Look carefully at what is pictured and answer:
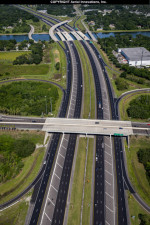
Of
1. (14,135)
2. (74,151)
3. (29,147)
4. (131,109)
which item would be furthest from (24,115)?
(131,109)

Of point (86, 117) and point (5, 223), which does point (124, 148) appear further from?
point (5, 223)

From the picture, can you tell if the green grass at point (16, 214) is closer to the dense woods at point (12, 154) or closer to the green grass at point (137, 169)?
the dense woods at point (12, 154)

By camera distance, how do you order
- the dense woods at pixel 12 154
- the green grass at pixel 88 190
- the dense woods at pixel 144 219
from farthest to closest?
the dense woods at pixel 12 154
the green grass at pixel 88 190
the dense woods at pixel 144 219

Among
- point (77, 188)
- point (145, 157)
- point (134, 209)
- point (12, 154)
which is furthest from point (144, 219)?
point (12, 154)

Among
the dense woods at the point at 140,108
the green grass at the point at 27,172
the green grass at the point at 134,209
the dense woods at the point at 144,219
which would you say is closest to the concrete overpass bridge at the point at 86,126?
the green grass at the point at 27,172

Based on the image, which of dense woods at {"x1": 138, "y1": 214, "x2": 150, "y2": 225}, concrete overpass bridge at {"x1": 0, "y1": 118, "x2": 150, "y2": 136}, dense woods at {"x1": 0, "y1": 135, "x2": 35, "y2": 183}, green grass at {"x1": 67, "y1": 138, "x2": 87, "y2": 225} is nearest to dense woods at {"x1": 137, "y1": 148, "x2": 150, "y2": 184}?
concrete overpass bridge at {"x1": 0, "y1": 118, "x2": 150, "y2": 136}

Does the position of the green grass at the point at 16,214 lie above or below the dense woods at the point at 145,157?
below

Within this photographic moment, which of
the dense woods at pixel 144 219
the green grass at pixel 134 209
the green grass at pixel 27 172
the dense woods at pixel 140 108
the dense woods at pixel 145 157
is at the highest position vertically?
the dense woods at pixel 140 108
